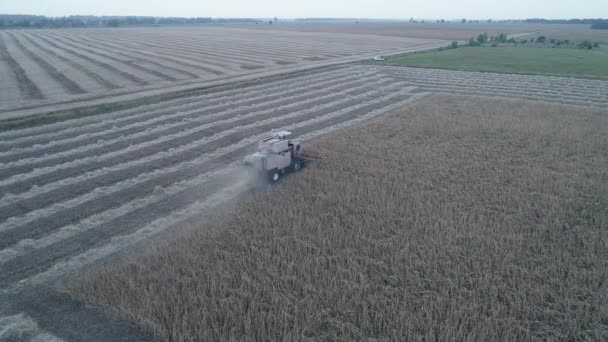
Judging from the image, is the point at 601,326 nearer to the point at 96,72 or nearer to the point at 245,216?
the point at 245,216

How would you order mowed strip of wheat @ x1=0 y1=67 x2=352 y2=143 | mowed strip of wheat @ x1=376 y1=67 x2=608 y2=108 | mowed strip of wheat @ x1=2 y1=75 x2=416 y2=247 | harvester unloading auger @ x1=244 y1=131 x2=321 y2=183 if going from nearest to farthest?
1. mowed strip of wheat @ x1=2 y1=75 x2=416 y2=247
2. harvester unloading auger @ x1=244 y1=131 x2=321 y2=183
3. mowed strip of wheat @ x1=0 y1=67 x2=352 y2=143
4. mowed strip of wheat @ x1=376 y1=67 x2=608 y2=108

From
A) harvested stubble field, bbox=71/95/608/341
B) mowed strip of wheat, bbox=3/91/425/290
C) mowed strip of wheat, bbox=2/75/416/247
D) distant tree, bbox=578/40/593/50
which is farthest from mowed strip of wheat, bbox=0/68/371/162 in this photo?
distant tree, bbox=578/40/593/50

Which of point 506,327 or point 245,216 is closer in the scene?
point 506,327

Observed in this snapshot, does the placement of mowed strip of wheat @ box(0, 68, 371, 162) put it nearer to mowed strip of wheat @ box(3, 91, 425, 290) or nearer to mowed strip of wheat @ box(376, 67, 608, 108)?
mowed strip of wheat @ box(3, 91, 425, 290)

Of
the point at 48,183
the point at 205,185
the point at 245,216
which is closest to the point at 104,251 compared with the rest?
the point at 245,216

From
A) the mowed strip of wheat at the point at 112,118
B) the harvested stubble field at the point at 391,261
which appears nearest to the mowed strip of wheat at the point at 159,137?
the mowed strip of wheat at the point at 112,118

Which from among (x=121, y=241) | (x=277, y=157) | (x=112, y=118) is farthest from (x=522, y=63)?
(x=121, y=241)
